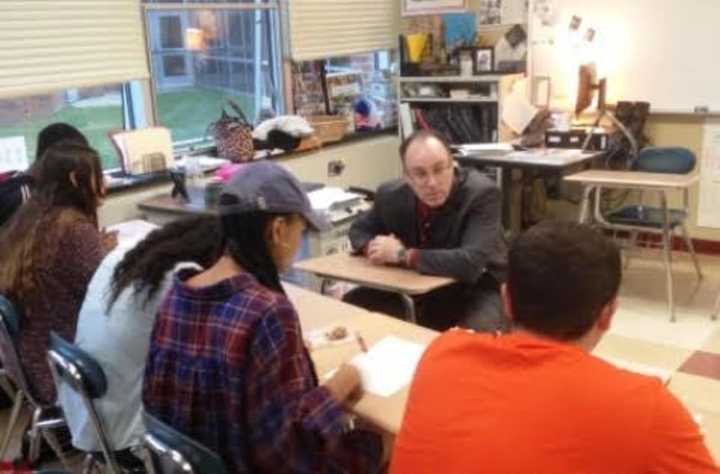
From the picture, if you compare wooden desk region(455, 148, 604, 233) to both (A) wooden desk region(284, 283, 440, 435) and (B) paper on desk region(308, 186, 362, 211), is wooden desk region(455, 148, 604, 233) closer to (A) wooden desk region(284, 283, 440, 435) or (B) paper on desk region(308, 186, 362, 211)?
(B) paper on desk region(308, 186, 362, 211)

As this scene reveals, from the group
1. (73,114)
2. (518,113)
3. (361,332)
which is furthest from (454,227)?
(518,113)

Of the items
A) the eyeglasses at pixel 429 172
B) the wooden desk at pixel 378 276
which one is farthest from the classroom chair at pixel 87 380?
the eyeglasses at pixel 429 172

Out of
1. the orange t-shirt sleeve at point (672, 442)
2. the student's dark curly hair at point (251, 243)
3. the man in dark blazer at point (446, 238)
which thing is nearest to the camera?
the orange t-shirt sleeve at point (672, 442)

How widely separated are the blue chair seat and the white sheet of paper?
10.2 ft

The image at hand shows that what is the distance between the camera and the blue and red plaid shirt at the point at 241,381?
1.35m

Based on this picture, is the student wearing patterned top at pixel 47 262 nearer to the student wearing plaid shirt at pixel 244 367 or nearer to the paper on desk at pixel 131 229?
the paper on desk at pixel 131 229

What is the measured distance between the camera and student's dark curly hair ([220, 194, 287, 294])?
1509 mm

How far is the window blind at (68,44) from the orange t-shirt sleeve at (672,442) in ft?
10.7

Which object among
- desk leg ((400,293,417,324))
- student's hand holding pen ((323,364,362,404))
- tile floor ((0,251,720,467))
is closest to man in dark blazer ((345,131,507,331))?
desk leg ((400,293,417,324))

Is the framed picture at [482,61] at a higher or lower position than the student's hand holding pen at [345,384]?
higher

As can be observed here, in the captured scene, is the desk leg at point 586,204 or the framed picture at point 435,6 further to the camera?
the framed picture at point 435,6

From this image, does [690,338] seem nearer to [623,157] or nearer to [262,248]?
[623,157]

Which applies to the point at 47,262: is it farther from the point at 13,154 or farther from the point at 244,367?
the point at 13,154

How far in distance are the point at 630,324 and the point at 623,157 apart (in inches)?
54.9
